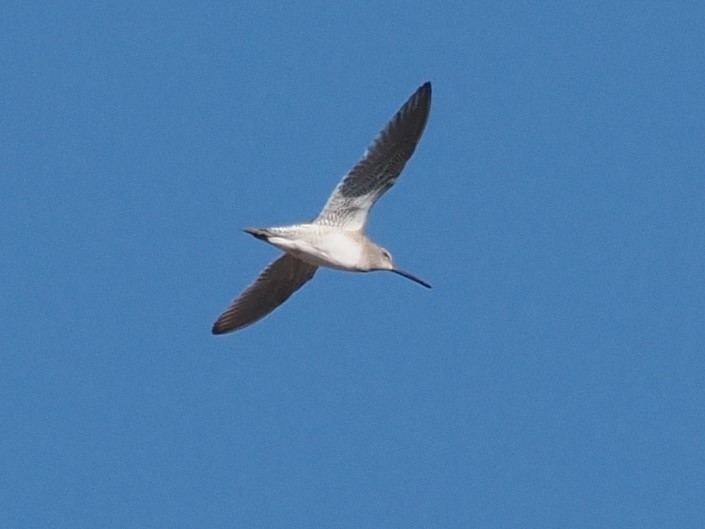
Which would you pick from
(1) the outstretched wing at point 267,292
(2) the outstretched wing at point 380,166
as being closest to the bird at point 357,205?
(2) the outstretched wing at point 380,166

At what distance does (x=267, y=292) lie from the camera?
55.8 ft

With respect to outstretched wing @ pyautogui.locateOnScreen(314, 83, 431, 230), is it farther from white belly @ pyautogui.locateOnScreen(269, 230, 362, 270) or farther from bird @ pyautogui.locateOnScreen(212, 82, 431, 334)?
white belly @ pyautogui.locateOnScreen(269, 230, 362, 270)

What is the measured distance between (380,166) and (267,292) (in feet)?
7.23

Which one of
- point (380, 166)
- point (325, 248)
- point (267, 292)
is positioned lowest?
point (325, 248)

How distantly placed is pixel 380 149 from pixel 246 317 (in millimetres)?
2569

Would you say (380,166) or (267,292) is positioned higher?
(380,166)

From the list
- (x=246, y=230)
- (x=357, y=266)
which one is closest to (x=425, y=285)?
(x=357, y=266)

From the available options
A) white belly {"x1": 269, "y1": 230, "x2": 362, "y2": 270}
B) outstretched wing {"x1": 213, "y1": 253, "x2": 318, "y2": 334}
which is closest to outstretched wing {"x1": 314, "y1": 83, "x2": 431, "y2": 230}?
white belly {"x1": 269, "y1": 230, "x2": 362, "y2": 270}

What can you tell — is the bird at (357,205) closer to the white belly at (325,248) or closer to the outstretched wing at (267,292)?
the white belly at (325,248)

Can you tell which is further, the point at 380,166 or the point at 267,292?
the point at 267,292

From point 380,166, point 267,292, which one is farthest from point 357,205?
point 267,292

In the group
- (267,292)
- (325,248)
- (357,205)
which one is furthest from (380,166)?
(267,292)

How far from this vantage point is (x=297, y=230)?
15.3 m

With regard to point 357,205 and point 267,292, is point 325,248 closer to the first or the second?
point 357,205
